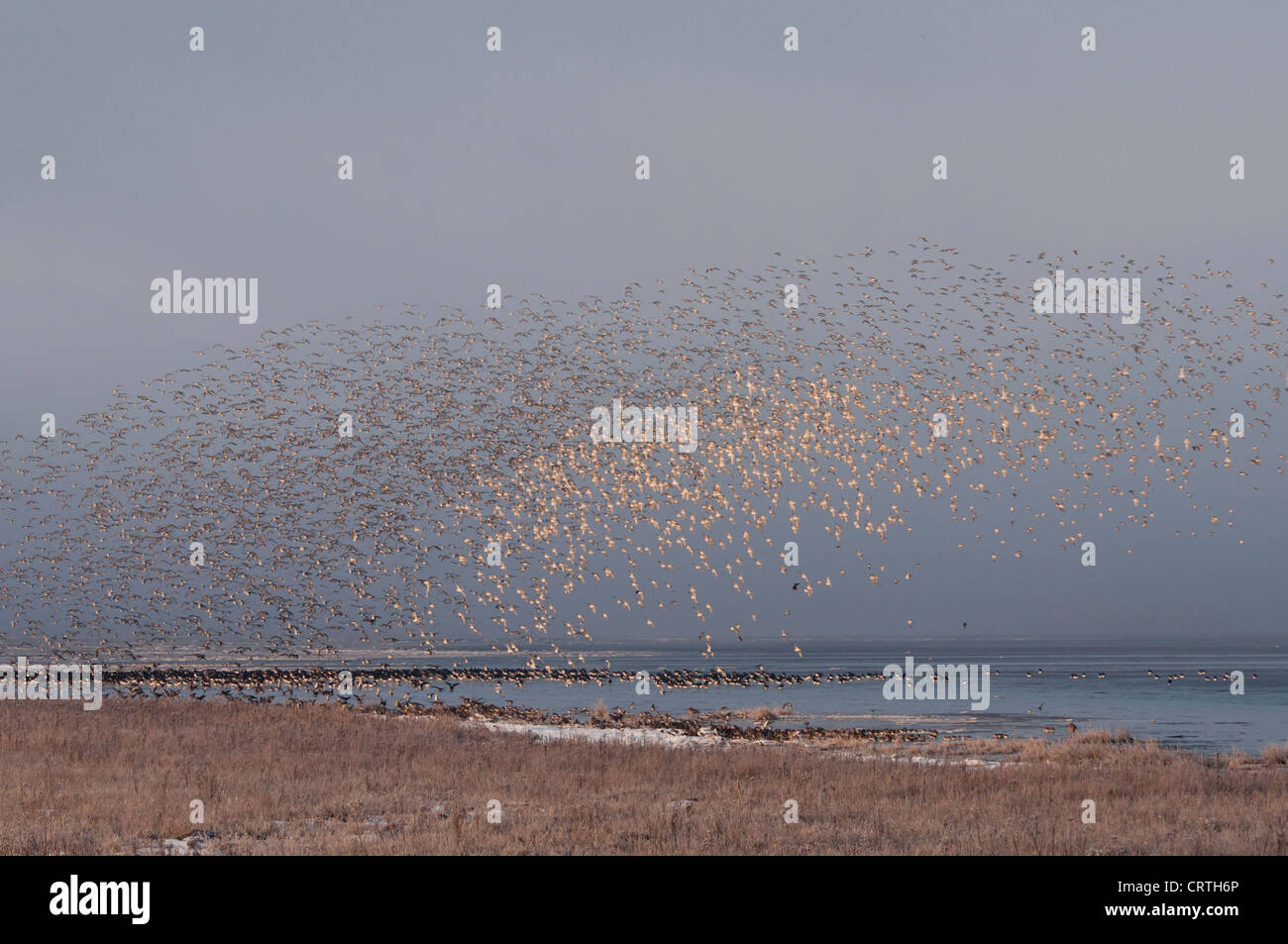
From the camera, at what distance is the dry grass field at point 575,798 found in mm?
16344

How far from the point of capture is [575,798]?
2131 cm

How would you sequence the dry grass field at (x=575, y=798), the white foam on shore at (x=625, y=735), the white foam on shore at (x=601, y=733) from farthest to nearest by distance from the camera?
the white foam on shore at (x=601, y=733) < the white foam on shore at (x=625, y=735) < the dry grass field at (x=575, y=798)

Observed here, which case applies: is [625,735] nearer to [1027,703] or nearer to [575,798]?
[575,798]

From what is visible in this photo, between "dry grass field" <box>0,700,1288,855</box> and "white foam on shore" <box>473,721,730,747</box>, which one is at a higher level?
"dry grass field" <box>0,700,1288,855</box>

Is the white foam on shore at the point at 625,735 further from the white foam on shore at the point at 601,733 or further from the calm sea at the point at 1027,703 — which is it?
the calm sea at the point at 1027,703

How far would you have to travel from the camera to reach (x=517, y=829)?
17203 millimetres

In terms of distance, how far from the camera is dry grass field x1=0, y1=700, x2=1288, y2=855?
16.3 m

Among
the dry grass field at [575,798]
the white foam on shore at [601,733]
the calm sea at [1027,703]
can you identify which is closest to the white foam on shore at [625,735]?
the white foam on shore at [601,733]

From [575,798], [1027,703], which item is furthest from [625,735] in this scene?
[1027,703]

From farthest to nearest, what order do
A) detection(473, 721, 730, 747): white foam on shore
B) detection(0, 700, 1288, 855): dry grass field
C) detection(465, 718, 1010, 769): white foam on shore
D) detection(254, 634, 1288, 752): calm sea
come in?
detection(254, 634, 1288, 752): calm sea
detection(473, 721, 730, 747): white foam on shore
detection(465, 718, 1010, 769): white foam on shore
detection(0, 700, 1288, 855): dry grass field

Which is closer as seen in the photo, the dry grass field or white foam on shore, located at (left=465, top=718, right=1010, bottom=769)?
A: the dry grass field

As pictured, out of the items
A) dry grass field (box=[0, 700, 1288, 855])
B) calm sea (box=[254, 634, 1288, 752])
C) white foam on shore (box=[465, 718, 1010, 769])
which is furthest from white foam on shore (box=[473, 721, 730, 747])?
calm sea (box=[254, 634, 1288, 752])

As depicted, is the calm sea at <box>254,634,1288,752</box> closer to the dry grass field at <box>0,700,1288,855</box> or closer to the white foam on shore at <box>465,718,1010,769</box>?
the white foam on shore at <box>465,718,1010,769</box>
